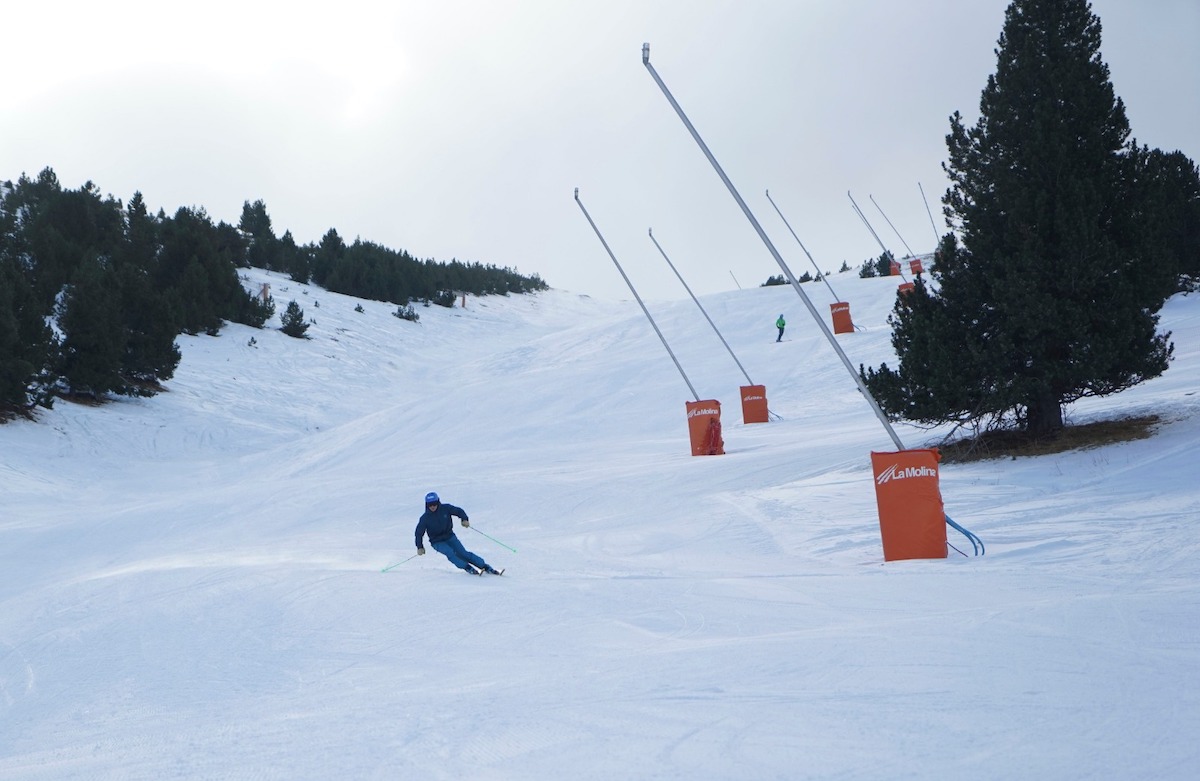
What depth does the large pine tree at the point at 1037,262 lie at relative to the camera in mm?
12250

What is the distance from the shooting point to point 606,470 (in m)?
18.5

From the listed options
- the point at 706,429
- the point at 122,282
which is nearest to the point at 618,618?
the point at 706,429

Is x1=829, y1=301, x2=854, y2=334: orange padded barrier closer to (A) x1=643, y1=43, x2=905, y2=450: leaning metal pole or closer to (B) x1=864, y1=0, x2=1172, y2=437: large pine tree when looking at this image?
(B) x1=864, y1=0, x2=1172, y2=437: large pine tree

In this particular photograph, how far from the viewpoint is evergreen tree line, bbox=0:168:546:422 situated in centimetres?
2438

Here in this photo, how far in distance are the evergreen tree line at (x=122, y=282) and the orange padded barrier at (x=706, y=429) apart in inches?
641

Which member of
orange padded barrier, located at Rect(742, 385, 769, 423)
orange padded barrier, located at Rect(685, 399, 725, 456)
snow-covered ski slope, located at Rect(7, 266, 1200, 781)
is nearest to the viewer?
snow-covered ski slope, located at Rect(7, 266, 1200, 781)

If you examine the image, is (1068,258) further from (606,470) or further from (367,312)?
(367,312)

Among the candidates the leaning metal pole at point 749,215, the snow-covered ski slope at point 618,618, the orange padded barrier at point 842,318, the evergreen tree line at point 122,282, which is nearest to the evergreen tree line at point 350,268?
the evergreen tree line at point 122,282

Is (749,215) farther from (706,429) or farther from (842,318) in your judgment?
(842,318)

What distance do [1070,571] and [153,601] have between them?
29.7 ft

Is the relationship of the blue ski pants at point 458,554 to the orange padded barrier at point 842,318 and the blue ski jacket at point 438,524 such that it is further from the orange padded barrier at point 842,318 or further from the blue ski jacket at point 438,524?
the orange padded barrier at point 842,318

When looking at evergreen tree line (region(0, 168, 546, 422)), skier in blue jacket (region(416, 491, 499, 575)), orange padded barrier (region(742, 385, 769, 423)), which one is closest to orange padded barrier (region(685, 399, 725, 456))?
orange padded barrier (region(742, 385, 769, 423))

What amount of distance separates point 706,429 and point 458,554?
9615 millimetres

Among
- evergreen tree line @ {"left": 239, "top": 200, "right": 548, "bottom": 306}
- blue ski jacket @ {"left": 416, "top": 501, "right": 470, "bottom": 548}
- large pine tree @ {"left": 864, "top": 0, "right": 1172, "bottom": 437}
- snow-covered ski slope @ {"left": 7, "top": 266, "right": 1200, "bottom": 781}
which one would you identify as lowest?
snow-covered ski slope @ {"left": 7, "top": 266, "right": 1200, "bottom": 781}
